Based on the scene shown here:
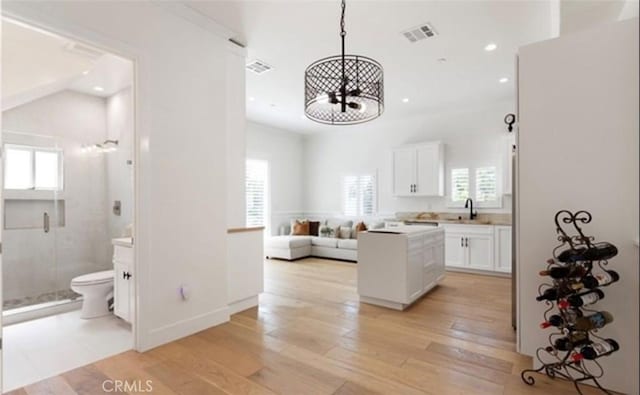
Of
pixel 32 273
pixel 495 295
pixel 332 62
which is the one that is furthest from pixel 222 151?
pixel 495 295

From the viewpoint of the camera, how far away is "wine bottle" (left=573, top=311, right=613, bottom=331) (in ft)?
6.06

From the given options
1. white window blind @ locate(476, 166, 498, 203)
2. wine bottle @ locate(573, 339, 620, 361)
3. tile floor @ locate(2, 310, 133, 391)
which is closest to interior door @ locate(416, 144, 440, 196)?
white window blind @ locate(476, 166, 498, 203)

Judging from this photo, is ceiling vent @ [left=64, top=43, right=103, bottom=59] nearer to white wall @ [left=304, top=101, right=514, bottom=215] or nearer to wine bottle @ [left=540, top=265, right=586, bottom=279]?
wine bottle @ [left=540, top=265, right=586, bottom=279]

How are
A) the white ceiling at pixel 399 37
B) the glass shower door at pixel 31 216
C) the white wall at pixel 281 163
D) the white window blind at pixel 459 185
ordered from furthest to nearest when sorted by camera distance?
the white wall at pixel 281 163, the white window blind at pixel 459 185, the glass shower door at pixel 31 216, the white ceiling at pixel 399 37

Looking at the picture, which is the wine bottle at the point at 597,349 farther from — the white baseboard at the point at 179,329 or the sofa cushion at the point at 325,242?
the sofa cushion at the point at 325,242

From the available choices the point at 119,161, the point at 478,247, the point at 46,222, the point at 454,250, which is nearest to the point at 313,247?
the point at 454,250

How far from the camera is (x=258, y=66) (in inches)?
168

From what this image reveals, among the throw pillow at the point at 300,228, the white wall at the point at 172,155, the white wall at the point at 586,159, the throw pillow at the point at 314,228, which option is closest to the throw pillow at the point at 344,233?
the throw pillow at the point at 314,228

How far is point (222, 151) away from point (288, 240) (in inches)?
145

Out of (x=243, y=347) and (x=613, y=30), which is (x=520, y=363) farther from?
(x=613, y=30)

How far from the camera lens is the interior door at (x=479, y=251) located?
17.5 ft

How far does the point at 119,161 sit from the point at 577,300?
535 cm

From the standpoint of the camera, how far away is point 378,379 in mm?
2160

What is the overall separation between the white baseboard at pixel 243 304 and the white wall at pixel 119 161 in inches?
79.7
